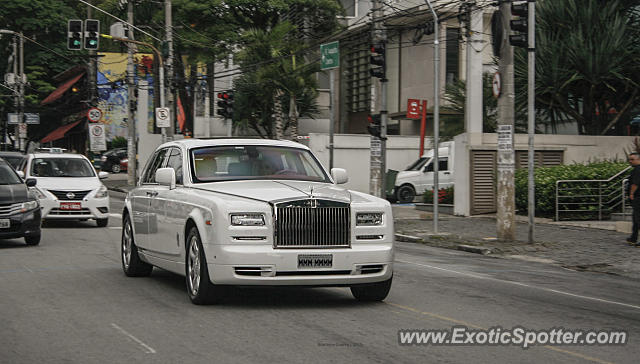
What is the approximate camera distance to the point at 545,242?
64.7 ft

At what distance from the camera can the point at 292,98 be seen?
41375mm

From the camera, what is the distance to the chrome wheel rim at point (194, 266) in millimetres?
9719

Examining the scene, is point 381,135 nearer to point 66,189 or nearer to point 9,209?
point 66,189

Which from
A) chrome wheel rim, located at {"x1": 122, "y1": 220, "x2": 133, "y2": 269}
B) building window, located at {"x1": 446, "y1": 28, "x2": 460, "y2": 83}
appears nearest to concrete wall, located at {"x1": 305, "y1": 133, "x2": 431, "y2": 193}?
building window, located at {"x1": 446, "y1": 28, "x2": 460, "y2": 83}

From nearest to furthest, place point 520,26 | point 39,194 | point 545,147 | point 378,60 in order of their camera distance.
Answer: point 520,26 → point 39,194 → point 378,60 → point 545,147

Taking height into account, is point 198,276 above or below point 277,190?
below

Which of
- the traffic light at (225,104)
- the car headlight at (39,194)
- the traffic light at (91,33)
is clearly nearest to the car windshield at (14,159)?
the traffic light at (91,33)

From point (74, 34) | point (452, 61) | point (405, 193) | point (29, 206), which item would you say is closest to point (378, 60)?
point (29, 206)

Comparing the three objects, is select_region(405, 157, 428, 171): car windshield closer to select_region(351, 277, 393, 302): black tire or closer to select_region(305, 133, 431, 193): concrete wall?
select_region(305, 133, 431, 193): concrete wall

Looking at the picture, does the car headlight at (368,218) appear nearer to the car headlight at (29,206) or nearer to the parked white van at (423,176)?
the car headlight at (29,206)

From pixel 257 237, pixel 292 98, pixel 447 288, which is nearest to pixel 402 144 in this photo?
pixel 292 98

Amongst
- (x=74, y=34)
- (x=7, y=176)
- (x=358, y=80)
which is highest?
(x=358, y=80)

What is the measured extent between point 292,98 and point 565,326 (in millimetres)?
33025

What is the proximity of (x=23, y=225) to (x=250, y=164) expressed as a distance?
756 centimetres
